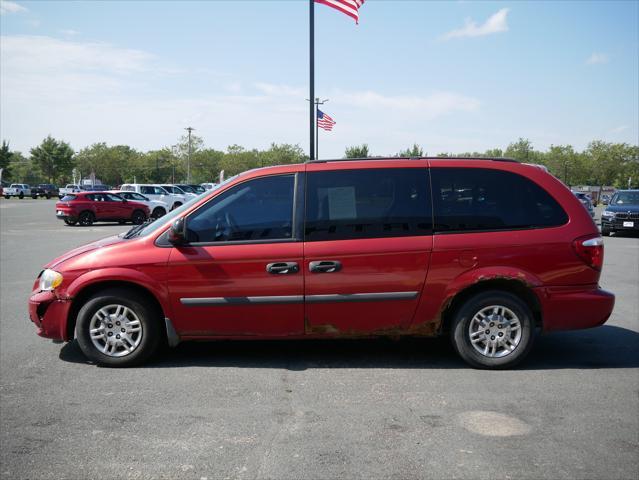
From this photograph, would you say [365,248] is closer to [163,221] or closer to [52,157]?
[163,221]

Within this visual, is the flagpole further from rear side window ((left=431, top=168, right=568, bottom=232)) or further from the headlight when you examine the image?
the headlight

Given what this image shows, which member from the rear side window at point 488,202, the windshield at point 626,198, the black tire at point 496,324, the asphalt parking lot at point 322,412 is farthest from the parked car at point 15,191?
the black tire at point 496,324

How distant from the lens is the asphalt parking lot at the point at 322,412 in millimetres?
3221

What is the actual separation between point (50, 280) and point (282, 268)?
7.04 feet

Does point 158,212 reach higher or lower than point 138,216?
higher

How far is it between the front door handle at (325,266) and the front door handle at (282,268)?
0.43ft

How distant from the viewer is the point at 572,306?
16.4 feet

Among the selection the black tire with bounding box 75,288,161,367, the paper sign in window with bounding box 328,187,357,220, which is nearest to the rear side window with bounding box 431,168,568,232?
the paper sign in window with bounding box 328,187,357,220

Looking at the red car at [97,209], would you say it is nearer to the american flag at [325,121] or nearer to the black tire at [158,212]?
the black tire at [158,212]

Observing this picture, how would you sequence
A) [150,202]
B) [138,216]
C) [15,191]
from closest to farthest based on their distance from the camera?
[138,216] < [150,202] < [15,191]

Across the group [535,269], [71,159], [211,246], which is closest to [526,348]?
[535,269]

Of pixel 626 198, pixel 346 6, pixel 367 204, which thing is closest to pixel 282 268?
pixel 367 204

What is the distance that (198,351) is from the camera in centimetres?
558

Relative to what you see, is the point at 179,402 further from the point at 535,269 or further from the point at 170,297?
the point at 535,269
